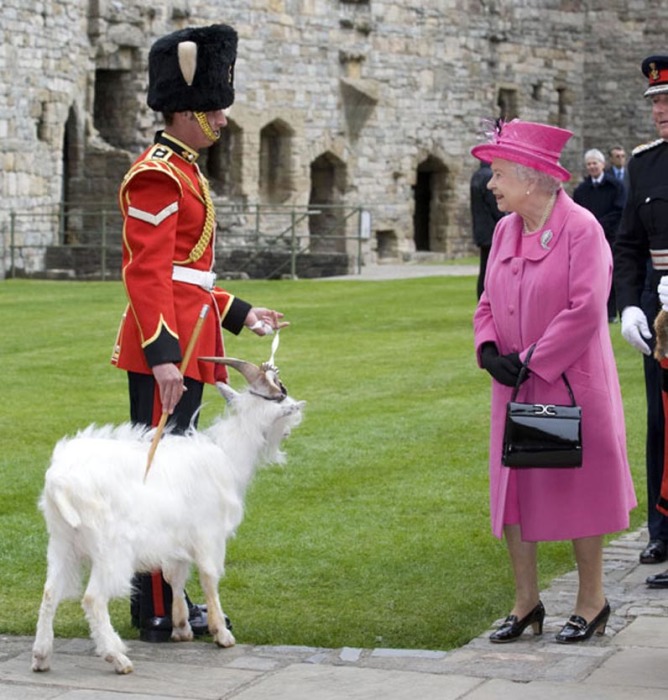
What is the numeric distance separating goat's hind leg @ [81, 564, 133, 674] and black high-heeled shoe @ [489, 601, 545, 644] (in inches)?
53.9

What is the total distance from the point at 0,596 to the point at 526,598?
2.17m

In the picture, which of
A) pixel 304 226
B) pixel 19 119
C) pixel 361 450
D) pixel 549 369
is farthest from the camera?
pixel 304 226

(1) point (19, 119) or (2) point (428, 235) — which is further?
(2) point (428, 235)

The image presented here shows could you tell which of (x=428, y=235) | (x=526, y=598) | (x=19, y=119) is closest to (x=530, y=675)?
(x=526, y=598)

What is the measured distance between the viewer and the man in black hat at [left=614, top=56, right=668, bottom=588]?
7.40 metres

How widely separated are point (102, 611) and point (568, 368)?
191 centimetres

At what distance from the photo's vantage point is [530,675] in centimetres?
604

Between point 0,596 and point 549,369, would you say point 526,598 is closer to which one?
point 549,369

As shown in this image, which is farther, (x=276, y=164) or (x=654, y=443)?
(x=276, y=164)

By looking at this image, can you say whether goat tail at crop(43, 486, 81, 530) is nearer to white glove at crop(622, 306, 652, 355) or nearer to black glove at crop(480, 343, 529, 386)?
black glove at crop(480, 343, 529, 386)

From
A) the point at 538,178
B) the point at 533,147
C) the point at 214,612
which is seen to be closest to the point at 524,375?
the point at 538,178

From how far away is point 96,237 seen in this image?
2864cm

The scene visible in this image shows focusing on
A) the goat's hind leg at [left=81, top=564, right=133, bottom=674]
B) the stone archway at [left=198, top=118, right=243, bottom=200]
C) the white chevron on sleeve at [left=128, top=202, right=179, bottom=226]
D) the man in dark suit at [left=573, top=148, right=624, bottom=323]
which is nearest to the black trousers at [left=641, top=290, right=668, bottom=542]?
the white chevron on sleeve at [left=128, top=202, right=179, bottom=226]

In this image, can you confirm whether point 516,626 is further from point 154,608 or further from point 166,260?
point 166,260
